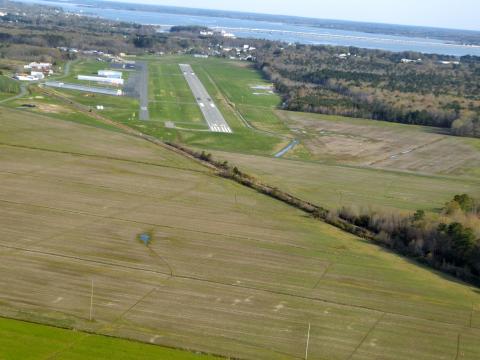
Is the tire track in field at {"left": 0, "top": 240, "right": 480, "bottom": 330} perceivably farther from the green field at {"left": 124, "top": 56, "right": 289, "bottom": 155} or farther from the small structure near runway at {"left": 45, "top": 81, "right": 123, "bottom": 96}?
the small structure near runway at {"left": 45, "top": 81, "right": 123, "bottom": 96}

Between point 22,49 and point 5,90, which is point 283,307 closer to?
point 5,90

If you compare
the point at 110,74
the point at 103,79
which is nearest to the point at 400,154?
the point at 103,79

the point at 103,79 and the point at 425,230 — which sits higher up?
the point at 103,79

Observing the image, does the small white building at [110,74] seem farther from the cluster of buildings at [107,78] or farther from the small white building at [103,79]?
the small white building at [103,79]

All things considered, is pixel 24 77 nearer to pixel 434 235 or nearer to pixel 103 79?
pixel 103 79

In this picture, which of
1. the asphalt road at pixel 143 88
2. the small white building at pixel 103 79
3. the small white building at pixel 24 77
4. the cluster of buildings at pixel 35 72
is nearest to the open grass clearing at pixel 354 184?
the asphalt road at pixel 143 88

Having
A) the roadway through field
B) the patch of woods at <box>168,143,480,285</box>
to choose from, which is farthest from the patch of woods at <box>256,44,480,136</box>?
the patch of woods at <box>168,143,480,285</box>
